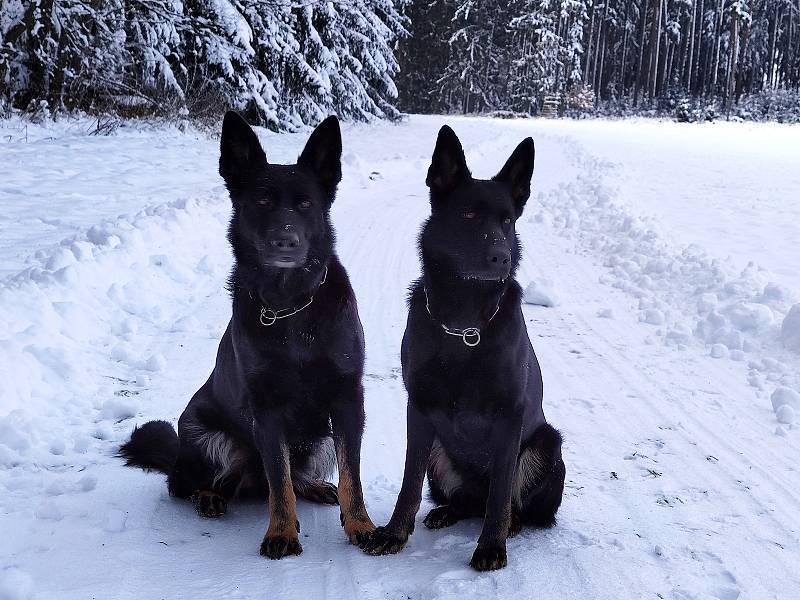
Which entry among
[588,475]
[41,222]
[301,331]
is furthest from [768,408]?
[41,222]

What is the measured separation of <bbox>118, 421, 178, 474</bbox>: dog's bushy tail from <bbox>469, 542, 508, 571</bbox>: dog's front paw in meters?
1.60

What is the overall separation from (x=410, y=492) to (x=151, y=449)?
1436 mm

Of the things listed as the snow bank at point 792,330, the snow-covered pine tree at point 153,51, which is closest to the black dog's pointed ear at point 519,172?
the snow bank at point 792,330

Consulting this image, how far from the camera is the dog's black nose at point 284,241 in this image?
122 inches

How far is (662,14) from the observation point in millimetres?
65438

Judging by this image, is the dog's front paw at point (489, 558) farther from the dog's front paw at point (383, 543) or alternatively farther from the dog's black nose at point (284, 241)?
the dog's black nose at point (284, 241)

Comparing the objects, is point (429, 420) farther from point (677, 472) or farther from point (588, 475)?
point (677, 472)

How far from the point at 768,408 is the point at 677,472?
4.02 ft

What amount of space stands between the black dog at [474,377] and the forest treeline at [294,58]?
1514 centimetres

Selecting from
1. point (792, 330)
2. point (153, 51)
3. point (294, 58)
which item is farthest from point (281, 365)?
point (294, 58)

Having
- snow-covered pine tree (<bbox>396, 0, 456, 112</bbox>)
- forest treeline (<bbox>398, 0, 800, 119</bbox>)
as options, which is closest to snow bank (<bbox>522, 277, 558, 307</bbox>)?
forest treeline (<bbox>398, 0, 800, 119</bbox>)

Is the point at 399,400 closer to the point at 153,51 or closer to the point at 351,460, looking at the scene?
the point at 351,460

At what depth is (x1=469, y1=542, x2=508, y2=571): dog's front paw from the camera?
9.51 ft

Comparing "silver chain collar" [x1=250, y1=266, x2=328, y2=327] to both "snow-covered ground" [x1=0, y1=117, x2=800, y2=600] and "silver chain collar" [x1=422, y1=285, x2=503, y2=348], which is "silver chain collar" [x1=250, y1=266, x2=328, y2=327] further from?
"snow-covered ground" [x1=0, y1=117, x2=800, y2=600]
